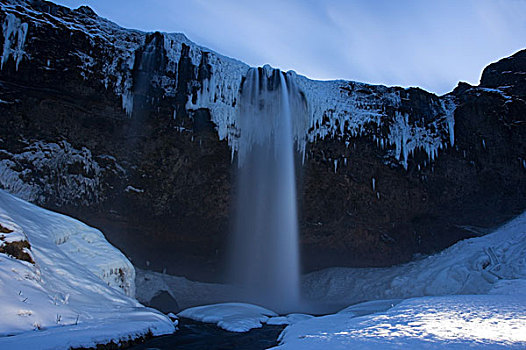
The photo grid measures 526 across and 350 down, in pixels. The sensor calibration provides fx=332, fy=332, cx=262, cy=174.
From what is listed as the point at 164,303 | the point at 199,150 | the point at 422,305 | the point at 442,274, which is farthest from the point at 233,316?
the point at 442,274

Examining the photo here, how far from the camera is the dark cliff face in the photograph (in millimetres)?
13961

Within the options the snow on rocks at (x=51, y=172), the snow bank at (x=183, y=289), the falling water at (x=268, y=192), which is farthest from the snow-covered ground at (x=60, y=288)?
the snow bank at (x=183, y=289)

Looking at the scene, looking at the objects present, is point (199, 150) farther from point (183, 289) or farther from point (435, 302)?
point (435, 302)

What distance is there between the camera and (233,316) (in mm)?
10891

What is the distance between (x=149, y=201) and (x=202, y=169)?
3.24 metres

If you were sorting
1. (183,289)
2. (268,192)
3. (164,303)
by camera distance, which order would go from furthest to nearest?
(183,289) < (268,192) < (164,303)

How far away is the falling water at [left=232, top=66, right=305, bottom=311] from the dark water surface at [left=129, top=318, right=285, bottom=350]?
809 cm

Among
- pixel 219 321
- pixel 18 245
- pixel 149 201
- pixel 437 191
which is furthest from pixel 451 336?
pixel 437 191

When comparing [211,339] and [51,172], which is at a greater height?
[51,172]

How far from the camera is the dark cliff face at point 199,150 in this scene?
45.8 feet

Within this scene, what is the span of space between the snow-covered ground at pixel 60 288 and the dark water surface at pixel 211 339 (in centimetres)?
27

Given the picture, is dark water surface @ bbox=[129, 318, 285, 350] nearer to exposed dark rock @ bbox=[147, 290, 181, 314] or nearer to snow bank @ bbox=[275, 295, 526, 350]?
snow bank @ bbox=[275, 295, 526, 350]

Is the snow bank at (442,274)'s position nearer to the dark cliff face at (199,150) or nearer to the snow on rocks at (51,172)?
the dark cliff face at (199,150)

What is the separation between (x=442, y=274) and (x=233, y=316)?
1090cm
